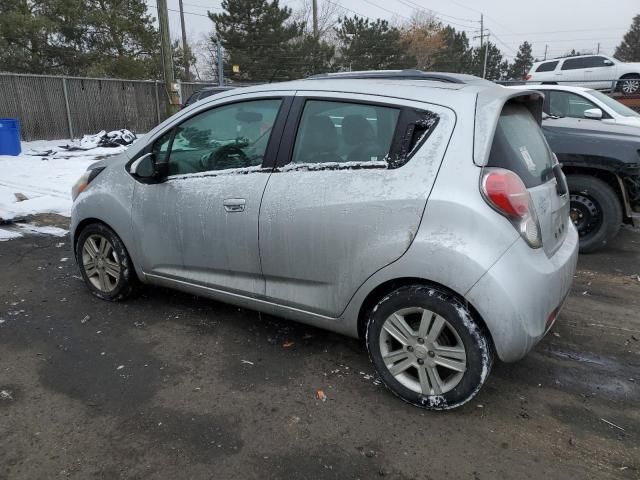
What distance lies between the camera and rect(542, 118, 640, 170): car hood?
513 centimetres

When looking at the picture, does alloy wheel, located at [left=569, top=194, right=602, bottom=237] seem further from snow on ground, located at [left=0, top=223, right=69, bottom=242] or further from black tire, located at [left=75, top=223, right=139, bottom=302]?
snow on ground, located at [left=0, top=223, right=69, bottom=242]

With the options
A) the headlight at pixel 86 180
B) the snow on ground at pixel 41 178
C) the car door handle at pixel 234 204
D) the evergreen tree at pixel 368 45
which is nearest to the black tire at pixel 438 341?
the car door handle at pixel 234 204

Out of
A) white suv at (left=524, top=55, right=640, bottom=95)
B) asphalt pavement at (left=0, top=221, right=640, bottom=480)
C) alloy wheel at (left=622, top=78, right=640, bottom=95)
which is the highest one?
white suv at (left=524, top=55, right=640, bottom=95)

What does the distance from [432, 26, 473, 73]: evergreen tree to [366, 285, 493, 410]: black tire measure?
177 ft

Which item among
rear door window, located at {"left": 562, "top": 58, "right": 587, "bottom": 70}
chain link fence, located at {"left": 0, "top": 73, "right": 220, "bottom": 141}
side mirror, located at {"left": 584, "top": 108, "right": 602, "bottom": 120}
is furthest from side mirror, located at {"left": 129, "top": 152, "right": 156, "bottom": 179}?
rear door window, located at {"left": 562, "top": 58, "right": 587, "bottom": 70}

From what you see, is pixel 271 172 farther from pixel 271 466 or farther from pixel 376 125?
pixel 271 466

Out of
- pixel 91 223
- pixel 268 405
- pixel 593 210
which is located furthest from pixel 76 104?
pixel 268 405

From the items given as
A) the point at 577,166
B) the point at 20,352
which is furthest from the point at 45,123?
the point at 577,166

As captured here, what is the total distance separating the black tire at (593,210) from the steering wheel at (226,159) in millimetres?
3828

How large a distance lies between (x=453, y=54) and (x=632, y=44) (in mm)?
32613

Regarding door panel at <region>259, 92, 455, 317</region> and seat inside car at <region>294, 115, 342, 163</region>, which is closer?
door panel at <region>259, 92, 455, 317</region>

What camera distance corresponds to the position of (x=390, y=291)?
107 inches

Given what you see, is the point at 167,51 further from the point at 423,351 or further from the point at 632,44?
the point at 632,44

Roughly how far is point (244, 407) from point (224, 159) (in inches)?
63.4
